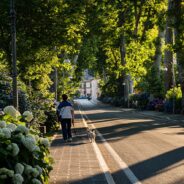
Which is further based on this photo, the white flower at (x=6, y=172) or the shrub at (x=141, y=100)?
the shrub at (x=141, y=100)

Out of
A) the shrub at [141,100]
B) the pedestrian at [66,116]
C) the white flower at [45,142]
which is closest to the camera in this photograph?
the white flower at [45,142]

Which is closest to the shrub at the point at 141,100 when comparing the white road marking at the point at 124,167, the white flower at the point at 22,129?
the white road marking at the point at 124,167

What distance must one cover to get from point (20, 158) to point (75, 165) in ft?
19.1

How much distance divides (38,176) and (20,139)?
56cm

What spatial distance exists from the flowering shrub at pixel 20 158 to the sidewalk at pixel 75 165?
264 cm

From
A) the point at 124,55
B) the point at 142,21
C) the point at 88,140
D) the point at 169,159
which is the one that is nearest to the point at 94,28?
the point at 142,21

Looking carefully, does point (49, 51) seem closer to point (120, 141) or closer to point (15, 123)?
point (120, 141)

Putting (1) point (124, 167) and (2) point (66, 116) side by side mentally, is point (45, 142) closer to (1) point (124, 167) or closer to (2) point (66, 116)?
(1) point (124, 167)

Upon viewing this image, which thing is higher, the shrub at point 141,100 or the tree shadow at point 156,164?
the shrub at point 141,100

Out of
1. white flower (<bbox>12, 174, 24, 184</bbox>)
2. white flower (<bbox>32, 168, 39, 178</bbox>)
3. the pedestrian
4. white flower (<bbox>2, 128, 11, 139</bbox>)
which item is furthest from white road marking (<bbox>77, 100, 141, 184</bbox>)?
white flower (<bbox>12, 174, 24, 184</bbox>)

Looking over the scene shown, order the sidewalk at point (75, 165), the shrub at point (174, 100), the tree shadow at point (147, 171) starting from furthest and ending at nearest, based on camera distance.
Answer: the shrub at point (174, 100)
the sidewalk at point (75, 165)
the tree shadow at point (147, 171)

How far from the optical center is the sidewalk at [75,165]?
10.4 m

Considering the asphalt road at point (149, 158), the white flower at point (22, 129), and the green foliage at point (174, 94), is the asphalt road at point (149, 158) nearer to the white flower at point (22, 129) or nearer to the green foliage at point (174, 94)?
the white flower at point (22, 129)

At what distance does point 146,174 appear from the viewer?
11.3m
